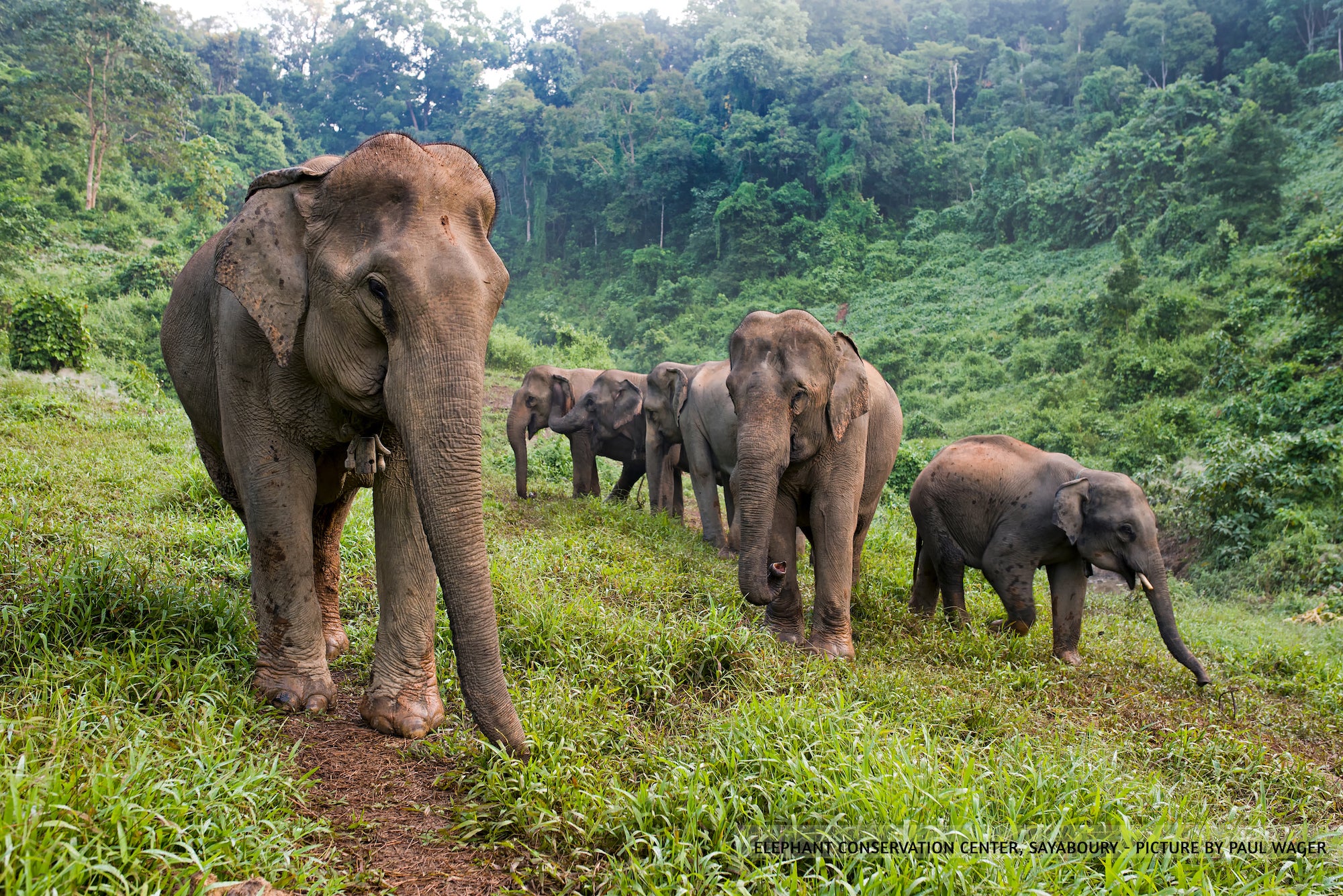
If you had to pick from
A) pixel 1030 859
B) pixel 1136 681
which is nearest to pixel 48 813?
pixel 1030 859

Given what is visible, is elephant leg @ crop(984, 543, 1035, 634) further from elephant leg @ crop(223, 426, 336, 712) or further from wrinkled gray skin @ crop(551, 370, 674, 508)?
wrinkled gray skin @ crop(551, 370, 674, 508)

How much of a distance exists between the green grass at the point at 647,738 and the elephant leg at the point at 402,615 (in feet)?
0.57

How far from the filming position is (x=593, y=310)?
146 feet

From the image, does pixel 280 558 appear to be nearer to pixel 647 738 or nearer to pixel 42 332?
pixel 647 738

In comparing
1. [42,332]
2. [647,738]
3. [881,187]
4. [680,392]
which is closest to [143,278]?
[42,332]

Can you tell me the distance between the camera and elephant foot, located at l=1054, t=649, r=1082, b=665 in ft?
21.5

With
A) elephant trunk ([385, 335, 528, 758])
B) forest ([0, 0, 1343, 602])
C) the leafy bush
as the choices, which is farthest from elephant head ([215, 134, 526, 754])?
the leafy bush

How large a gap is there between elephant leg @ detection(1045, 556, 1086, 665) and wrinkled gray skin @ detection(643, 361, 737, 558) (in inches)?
115

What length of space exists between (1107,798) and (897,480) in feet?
42.9

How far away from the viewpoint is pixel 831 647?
230 inches

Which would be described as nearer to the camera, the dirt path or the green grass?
the green grass

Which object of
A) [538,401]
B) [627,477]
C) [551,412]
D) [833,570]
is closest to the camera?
[833,570]

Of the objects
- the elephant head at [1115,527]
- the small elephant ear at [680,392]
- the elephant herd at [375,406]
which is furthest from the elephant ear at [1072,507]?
the small elephant ear at [680,392]

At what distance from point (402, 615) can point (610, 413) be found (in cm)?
917
